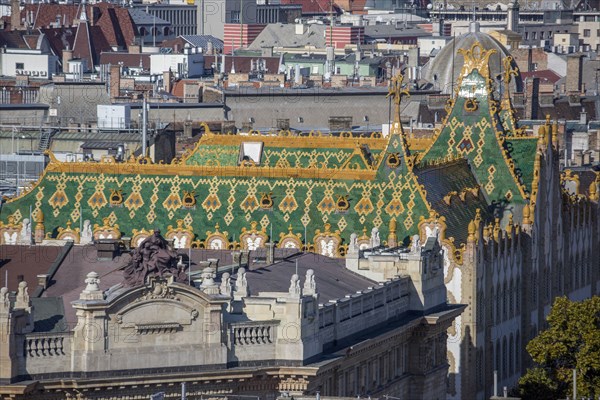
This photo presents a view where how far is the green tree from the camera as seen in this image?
444 ft

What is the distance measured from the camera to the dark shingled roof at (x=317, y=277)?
125 meters

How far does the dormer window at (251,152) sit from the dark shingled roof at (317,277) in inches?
911

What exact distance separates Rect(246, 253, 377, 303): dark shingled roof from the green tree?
26.0 ft

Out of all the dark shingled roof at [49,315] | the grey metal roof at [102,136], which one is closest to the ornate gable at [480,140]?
the grey metal roof at [102,136]


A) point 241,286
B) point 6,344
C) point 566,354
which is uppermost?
point 241,286

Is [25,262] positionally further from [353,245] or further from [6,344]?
[6,344]

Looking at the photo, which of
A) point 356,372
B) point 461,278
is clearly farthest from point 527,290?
point 356,372

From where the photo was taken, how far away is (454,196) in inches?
6014

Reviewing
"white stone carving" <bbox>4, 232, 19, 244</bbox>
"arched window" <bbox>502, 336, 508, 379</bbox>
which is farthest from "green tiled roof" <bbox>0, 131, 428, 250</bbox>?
"arched window" <bbox>502, 336, 508, 379</bbox>

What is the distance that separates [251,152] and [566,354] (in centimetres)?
2681

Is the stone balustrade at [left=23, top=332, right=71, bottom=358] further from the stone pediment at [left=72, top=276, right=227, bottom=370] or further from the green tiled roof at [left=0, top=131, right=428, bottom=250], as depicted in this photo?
the green tiled roof at [left=0, top=131, right=428, bottom=250]

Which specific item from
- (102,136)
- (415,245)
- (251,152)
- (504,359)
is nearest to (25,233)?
(415,245)

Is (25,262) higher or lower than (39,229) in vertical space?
lower

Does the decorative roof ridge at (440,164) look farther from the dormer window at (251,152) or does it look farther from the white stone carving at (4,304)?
the white stone carving at (4,304)
